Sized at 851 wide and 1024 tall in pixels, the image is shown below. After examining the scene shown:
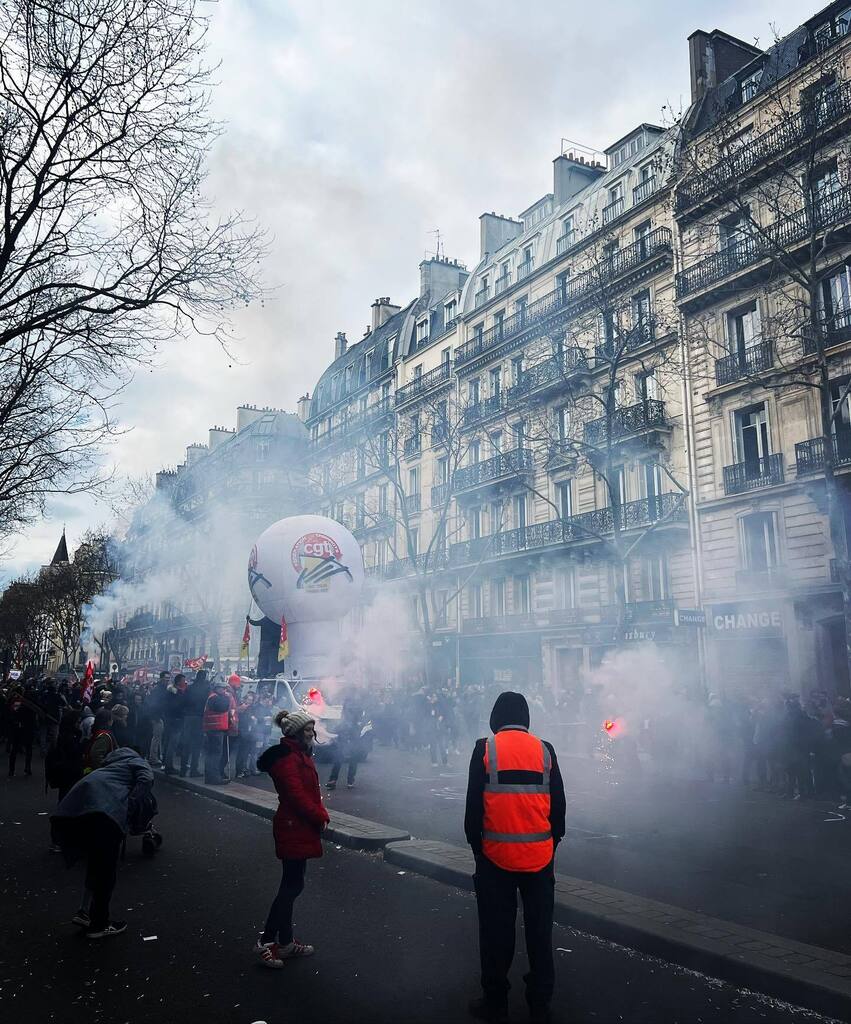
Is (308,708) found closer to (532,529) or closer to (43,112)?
(43,112)

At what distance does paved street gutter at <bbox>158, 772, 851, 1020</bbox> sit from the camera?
4426mm

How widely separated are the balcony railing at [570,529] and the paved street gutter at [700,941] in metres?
14.4

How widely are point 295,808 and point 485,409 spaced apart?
28948 millimetres

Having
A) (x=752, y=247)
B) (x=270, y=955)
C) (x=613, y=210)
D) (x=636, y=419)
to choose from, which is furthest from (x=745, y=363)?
(x=270, y=955)

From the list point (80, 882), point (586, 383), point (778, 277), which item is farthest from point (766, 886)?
point (586, 383)

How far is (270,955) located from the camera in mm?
4902

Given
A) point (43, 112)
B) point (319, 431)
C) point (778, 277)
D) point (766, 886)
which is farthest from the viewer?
point (319, 431)

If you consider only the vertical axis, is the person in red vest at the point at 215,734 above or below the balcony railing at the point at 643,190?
below

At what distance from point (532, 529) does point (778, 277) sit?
1238 cm

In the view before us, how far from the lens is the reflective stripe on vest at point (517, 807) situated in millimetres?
4137

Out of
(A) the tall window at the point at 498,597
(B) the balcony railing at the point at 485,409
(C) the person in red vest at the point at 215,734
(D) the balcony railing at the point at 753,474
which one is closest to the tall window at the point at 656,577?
(D) the balcony railing at the point at 753,474

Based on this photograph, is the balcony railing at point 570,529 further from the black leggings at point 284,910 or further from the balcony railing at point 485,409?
the black leggings at point 284,910

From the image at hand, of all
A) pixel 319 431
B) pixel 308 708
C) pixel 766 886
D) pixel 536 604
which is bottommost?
pixel 766 886

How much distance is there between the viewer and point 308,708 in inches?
633
